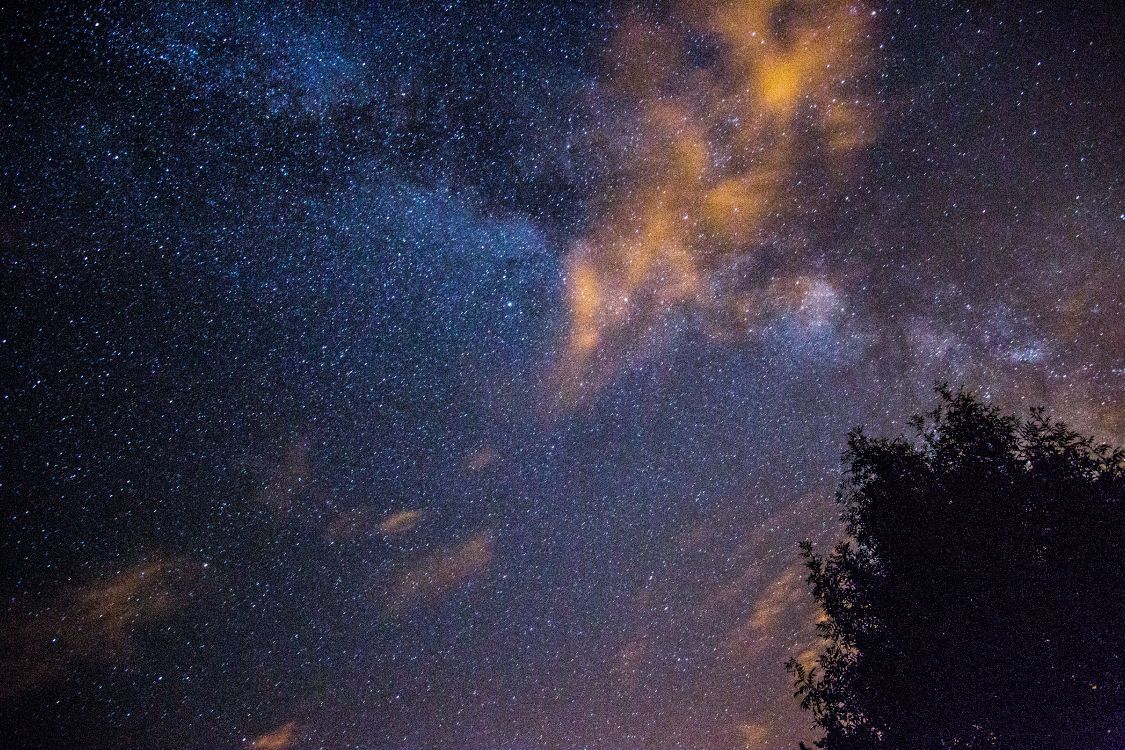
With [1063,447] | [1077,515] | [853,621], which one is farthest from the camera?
[853,621]

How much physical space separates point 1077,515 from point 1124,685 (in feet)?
7.23

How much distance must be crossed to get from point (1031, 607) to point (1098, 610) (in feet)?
2.67

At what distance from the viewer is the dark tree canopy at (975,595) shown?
6.77 metres

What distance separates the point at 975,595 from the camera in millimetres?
7266

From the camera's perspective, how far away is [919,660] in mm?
7672

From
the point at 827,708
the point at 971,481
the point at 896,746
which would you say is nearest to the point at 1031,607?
the point at 971,481

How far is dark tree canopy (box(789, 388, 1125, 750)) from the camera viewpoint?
677 cm

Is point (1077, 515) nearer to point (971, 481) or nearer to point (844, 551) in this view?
point (971, 481)

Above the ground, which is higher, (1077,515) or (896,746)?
(1077,515)

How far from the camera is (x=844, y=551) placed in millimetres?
8852

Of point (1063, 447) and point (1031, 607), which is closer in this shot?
point (1031, 607)

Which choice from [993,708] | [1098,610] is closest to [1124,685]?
[1098,610]

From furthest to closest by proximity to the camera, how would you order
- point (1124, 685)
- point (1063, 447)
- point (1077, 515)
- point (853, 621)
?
point (853, 621)
point (1063, 447)
point (1077, 515)
point (1124, 685)

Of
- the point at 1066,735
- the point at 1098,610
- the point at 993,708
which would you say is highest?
the point at 1098,610
